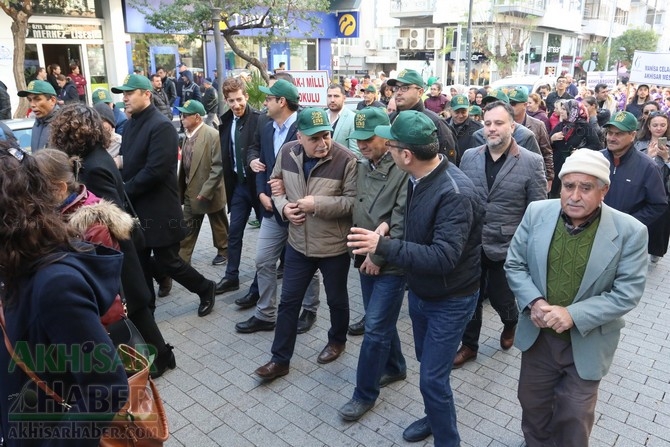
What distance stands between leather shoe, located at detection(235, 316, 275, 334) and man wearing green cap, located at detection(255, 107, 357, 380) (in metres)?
0.82

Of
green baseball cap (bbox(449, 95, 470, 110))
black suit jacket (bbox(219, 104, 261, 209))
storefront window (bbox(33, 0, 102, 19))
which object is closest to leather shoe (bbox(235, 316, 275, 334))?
black suit jacket (bbox(219, 104, 261, 209))

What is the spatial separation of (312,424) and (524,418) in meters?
1.40

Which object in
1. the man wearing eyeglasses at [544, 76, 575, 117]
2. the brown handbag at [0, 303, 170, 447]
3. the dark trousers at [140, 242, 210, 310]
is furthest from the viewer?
the man wearing eyeglasses at [544, 76, 575, 117]

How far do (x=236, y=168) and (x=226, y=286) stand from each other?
1293mm

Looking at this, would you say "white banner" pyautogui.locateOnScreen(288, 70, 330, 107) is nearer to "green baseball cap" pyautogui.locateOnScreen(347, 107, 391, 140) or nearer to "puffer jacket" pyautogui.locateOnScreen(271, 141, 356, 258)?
"puffer jacket" pyautogui.locateOnScreen(271, 141, 356, 258)

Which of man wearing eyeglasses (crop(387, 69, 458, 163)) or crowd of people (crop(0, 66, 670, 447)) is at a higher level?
man wearing eyeglasses (crop(387, 69, 458, 163))

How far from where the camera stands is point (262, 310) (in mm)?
4996

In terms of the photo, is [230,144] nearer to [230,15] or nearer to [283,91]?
[283,91]

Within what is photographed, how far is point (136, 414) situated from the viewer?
7.04 ft

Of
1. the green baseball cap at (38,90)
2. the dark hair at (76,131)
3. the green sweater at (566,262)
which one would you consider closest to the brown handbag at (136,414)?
the dark hair at (76,131)

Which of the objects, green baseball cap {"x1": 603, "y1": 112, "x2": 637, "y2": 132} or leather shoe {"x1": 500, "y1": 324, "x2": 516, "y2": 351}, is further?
leather shoe {"x1": 500, "y1": 324, "x2": 516, "y2": 351}

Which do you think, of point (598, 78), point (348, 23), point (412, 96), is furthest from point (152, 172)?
point (348, 23)

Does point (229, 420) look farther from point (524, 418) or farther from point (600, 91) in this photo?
point (600, 91)

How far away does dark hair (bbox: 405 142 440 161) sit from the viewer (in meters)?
2.94
